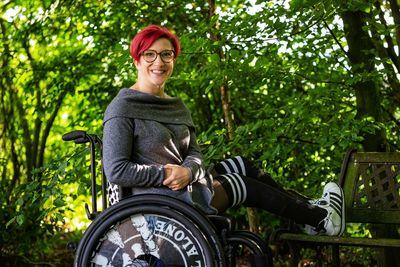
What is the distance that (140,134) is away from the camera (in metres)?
3.13

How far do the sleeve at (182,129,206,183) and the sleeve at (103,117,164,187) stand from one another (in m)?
0.17

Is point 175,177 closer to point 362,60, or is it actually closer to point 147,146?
point 147,146

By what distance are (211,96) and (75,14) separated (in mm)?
1117

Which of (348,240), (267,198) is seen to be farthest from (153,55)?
(348,240)

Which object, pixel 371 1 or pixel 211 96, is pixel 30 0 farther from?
pixel 371 1

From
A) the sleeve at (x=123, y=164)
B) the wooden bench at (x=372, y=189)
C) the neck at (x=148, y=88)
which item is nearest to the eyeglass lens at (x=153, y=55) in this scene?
the neck at (x=148, y=88)

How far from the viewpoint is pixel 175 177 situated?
3064 millimetres

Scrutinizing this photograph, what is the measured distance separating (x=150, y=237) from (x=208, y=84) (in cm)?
167

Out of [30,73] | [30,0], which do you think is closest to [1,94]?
[30,73]

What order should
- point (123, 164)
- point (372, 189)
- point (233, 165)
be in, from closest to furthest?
point (123, 164)
point (233, 165)
point (372, 189)

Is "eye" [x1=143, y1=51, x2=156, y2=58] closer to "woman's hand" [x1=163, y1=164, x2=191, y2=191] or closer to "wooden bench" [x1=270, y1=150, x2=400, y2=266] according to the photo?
"woman's hand" [x1=163, y1=164, x2=191, y2=191]

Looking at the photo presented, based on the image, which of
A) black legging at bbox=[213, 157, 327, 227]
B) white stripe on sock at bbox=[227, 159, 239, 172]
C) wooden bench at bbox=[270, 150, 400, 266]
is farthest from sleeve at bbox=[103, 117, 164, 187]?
wooden bench at bbox=[270, 150, 400, 266]

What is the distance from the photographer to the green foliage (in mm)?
4137

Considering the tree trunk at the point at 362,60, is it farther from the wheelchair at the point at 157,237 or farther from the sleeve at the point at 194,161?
the wheelchair at the point at 157,237
